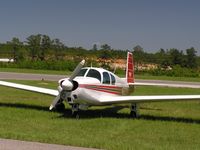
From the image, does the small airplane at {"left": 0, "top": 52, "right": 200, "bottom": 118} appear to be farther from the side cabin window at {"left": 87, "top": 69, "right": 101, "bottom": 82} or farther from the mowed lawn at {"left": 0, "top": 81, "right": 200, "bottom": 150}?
the mowed lawn at {"left": 0, "top": 81, "right": 200, "bottom": 150}

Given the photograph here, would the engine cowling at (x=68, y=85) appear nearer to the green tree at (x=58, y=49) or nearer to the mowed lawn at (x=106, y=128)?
the mowed lawn at (x=106, y=128)

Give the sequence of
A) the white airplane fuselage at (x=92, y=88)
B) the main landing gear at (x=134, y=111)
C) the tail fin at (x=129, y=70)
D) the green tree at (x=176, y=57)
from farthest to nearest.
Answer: the green tree at (x=176, y=57) → the tail fin at (x=129, y=70) → the main landing gear at (x=134, y=111) → the white airplane fuselage at (x=92, y=88)

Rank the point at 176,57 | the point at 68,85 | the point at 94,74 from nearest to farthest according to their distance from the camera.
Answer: the point at 68,85
the point at 94,74
the point at 176,57

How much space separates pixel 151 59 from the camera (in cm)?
9494

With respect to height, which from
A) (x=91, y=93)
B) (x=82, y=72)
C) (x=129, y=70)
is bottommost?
(x=91, y=93)

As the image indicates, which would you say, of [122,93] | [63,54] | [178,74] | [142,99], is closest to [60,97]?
[142,99]

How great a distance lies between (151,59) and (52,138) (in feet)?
283

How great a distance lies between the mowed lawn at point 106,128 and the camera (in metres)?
9.73

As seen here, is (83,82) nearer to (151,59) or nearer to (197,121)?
(197,121)

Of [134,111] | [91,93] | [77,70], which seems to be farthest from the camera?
[134,111]

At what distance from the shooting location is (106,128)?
1230cm

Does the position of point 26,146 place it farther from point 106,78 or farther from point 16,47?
point 16,47

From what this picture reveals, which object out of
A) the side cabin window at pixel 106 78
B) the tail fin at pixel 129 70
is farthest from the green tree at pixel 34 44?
the side cabin window at pixel 106 78

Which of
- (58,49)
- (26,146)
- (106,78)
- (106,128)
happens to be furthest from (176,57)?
(26,146)
